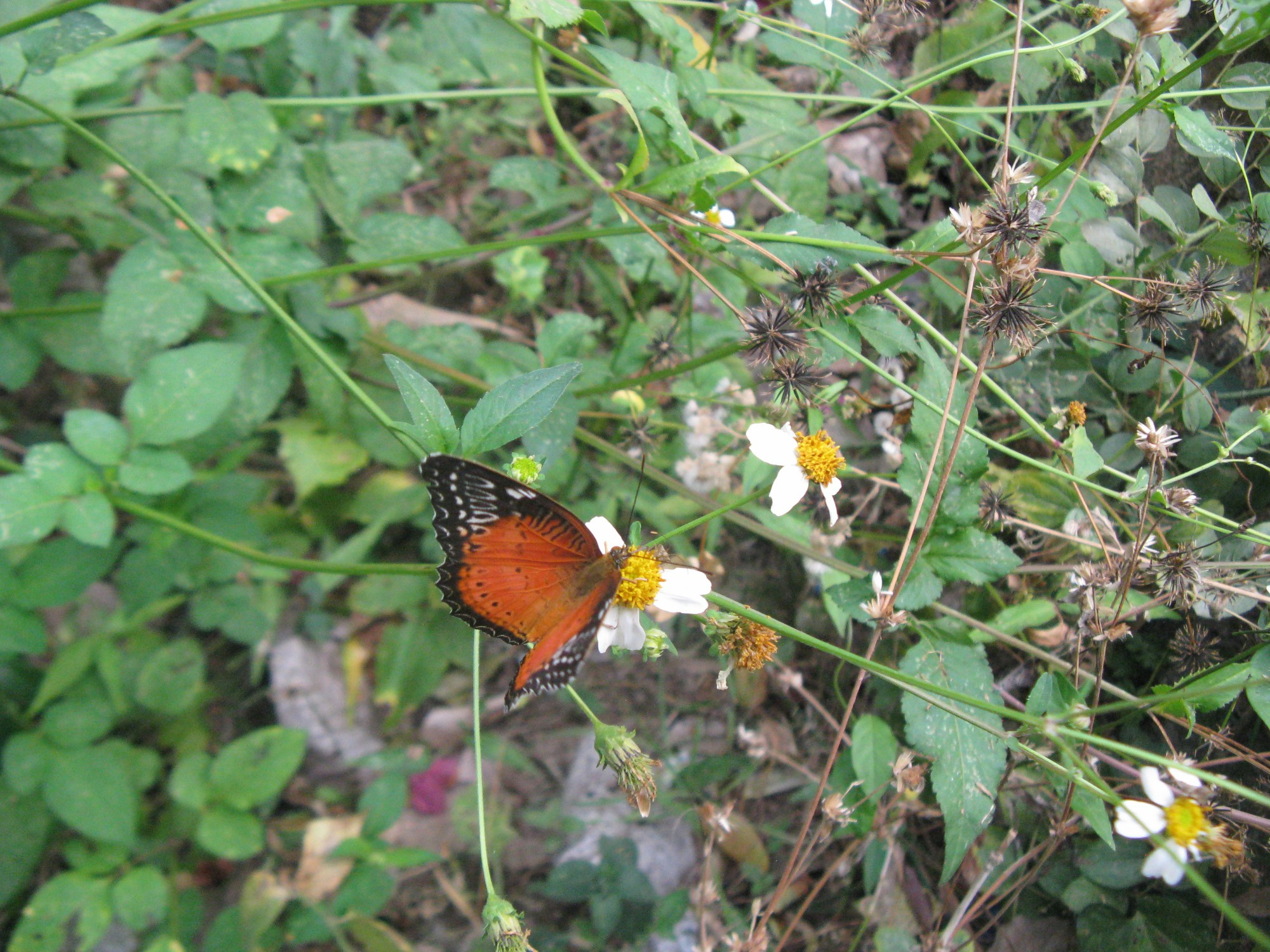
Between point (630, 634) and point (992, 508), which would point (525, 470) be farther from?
point (992, 508)

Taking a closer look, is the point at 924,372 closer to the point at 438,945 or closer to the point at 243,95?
the point at 243,95

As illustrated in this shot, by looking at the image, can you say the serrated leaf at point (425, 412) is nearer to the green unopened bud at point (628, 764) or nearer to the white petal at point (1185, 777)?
the green unopened bud at point (628, 764)

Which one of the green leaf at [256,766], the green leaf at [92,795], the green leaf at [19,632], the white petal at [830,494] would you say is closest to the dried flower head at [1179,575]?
the white petal at [830,494]

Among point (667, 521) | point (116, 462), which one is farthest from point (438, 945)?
point (116, 462)

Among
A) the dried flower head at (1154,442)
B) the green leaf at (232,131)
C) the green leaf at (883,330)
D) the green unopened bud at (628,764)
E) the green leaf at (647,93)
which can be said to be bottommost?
the green unopened bud at (628,764)

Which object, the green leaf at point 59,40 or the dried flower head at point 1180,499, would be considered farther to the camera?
the green leaf at point 59,40

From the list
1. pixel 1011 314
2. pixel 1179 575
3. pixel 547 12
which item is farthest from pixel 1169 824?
pixel 547 12
